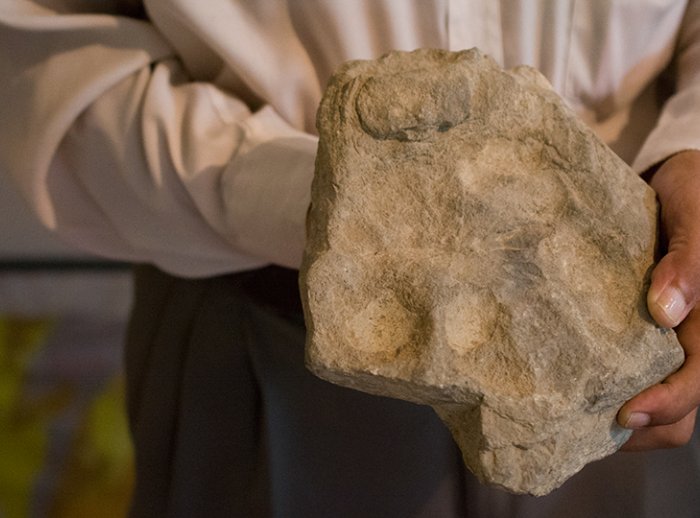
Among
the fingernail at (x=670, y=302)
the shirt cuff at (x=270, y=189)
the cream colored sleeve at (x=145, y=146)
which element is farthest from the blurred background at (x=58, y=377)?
the fingernail at (x=670, y=302)

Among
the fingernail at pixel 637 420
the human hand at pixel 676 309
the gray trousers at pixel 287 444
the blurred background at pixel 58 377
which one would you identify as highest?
the human hand at pixel 676 309

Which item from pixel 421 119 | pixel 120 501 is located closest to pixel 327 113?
pixel 421 119

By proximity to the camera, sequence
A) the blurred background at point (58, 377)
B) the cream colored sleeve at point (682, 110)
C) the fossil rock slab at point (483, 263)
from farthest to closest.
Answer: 1. the blurred background at point (58, 377)
2. the cream colored sleeve at point (682, 110)
3. the fossil rock slab at point (483, 263)

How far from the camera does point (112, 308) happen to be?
5.19 feet

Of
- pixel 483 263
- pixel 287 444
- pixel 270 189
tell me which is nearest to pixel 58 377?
pixel 287 444

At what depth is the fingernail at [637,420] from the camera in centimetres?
55

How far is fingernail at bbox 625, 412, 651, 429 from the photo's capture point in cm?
55

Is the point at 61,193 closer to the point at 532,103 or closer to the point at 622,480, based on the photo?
the point at 532,103

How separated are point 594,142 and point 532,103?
0.05 m

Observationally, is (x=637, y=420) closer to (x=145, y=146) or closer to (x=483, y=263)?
(x=483, y=263)

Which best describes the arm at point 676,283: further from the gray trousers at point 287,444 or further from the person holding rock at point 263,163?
the gray trousers at point 287,444

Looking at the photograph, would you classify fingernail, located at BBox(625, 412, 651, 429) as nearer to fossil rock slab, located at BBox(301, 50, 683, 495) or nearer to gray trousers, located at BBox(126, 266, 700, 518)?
fossil rock slab, located at BBox(301, 50, 683, 495)

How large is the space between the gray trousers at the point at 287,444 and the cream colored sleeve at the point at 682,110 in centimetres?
29

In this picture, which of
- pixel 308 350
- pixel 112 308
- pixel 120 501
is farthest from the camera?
pixel 112 308
